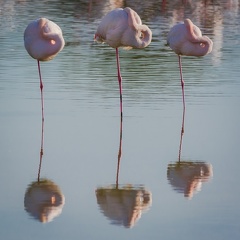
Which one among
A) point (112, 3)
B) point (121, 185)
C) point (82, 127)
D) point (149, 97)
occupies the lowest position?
point (112, 3)

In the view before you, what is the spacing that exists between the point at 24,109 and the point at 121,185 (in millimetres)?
3259

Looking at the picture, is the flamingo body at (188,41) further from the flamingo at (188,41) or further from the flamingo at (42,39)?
the flamingo at (42,39)

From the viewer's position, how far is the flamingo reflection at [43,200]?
A: 6465 millimetres

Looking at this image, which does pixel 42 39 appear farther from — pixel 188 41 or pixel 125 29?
pixel 188 41

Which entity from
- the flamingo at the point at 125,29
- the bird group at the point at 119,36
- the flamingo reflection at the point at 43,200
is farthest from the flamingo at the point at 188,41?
the flamingo reflection at the point at 43,200

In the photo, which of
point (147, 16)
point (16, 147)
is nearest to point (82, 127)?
point (16, 147)

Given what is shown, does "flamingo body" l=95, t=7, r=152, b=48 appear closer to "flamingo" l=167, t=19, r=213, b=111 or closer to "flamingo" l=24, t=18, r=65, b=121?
"flamingo" l=167, t=19, r=213, b=111

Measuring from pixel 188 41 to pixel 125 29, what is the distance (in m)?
0.87

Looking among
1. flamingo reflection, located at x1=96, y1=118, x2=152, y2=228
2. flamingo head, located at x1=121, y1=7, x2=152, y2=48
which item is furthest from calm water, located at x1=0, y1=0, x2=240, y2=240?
flamingo head, located at x1=121, y1=7, x2=152, y2=48

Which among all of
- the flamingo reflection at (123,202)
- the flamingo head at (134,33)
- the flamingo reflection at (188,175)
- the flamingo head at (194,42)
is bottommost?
the flamingo head at (194,42)

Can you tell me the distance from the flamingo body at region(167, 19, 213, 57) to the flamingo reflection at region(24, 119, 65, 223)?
4129 millimetres

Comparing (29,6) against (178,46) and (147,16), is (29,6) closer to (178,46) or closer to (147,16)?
(147,16)

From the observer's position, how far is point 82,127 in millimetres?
9406

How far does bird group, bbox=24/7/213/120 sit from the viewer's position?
10.5 meters
